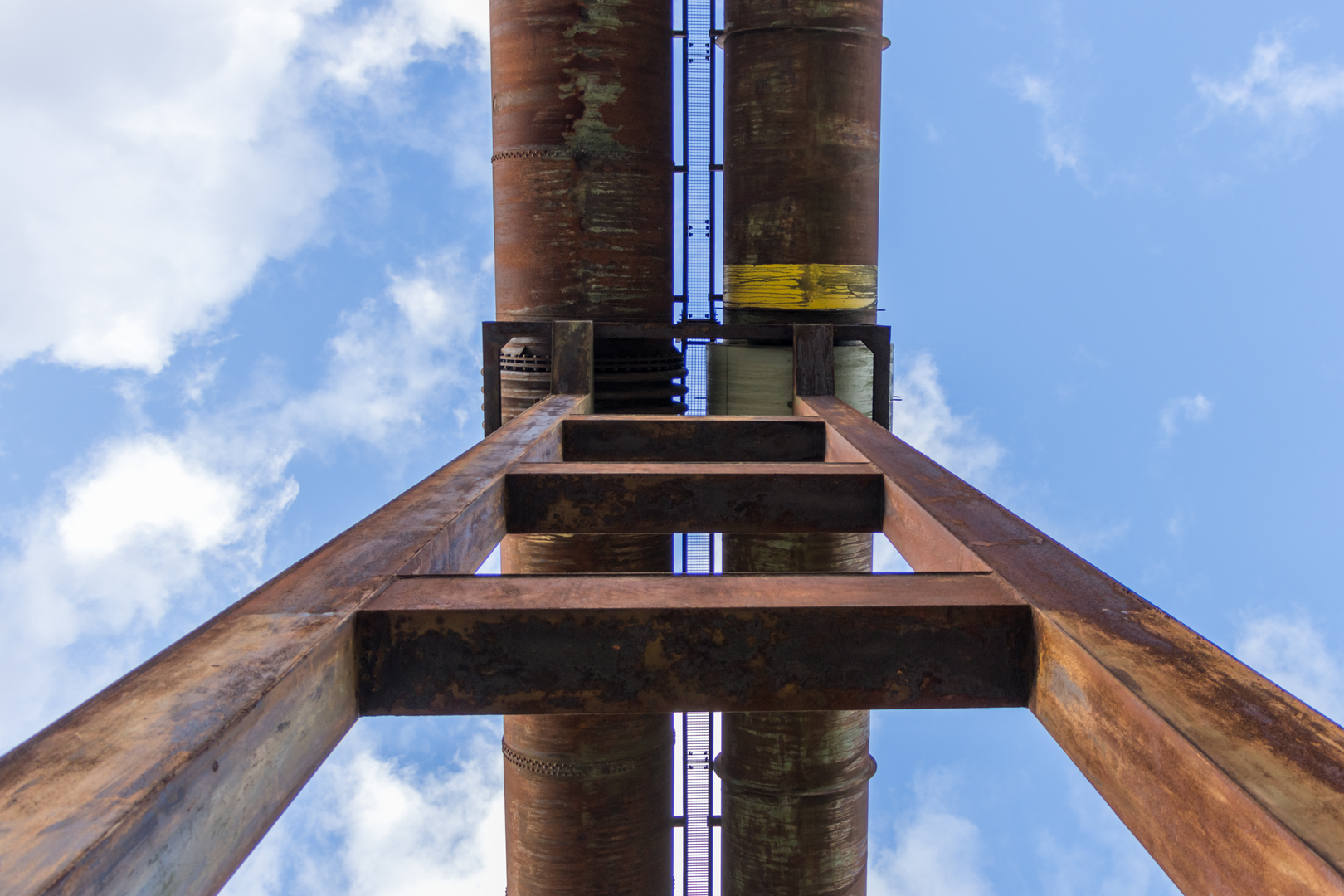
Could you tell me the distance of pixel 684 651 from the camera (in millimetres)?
2105

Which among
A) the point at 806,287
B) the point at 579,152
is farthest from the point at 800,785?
the point at 579,152

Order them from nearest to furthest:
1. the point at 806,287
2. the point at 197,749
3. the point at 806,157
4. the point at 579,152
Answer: the point at 197,749
the point at 579,152
the point at 806,157
the point at 806,287

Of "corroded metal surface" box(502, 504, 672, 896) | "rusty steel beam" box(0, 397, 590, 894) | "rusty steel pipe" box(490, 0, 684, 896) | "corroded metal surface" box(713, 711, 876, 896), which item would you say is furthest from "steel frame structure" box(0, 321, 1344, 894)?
"corroded metal surface" box(713, 711, 876, 896)

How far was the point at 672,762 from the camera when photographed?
22.9ft

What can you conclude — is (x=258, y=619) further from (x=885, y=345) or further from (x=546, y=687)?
(x=885, y=345)

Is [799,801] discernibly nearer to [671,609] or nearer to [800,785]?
[800,785]

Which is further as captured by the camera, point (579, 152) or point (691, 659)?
point (579, 152)

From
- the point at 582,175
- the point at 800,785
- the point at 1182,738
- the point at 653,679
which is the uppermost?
the point at 582,175

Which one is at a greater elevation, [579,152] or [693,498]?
[579,152]

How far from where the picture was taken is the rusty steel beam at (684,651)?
2.07 metres

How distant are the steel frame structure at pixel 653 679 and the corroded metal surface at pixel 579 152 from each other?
3.38 metres

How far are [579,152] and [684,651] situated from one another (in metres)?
4.96

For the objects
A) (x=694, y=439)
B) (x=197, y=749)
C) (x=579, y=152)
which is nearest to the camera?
(x=197, y=749)

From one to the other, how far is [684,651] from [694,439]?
264 centimetres
